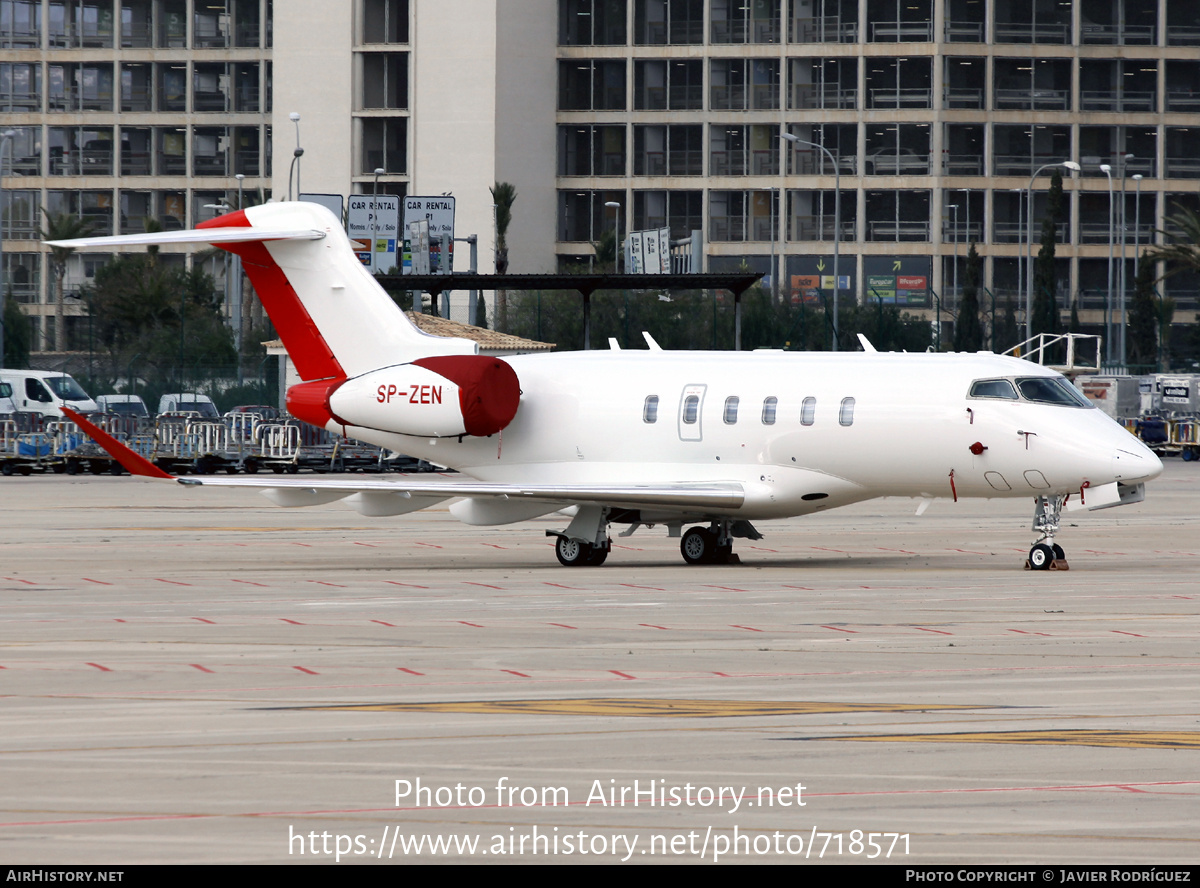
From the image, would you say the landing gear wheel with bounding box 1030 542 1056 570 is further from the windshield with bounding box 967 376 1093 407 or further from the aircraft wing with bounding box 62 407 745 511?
the aircraft wing with bounding box 62 407 745 511

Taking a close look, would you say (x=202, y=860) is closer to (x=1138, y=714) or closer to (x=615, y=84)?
(x=1138, y=714)

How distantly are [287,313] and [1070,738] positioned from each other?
1600cm

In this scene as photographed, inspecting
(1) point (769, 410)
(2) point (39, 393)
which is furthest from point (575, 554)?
(2) point (39, 393)

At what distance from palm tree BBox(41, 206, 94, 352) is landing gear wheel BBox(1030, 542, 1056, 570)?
75924 millimetres

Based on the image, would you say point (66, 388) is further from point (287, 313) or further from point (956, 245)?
point (956, 245)

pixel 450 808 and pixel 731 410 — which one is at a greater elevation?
pixel 731 410

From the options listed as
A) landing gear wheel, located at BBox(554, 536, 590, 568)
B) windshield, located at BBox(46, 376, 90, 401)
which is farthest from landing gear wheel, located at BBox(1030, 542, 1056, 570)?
windshield, located at BBox(46, 376, 90, 401)

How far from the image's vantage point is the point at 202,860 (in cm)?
737

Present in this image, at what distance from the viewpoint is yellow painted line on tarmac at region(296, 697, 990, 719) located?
436 inches

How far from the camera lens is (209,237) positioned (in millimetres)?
22594

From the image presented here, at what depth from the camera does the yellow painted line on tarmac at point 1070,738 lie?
1004cm

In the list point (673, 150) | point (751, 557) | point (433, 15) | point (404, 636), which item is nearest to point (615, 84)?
point (673, 150)

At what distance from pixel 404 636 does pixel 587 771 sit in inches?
234
